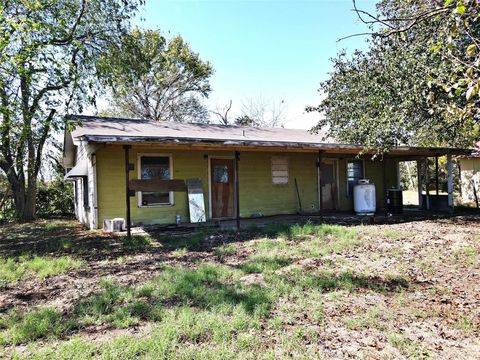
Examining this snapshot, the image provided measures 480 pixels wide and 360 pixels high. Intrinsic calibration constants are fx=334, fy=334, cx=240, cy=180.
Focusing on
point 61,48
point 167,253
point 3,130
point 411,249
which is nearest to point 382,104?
point 411,249

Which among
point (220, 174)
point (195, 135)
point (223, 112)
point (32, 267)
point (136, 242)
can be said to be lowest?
point (32, 267)

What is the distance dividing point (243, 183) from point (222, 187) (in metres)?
0.73

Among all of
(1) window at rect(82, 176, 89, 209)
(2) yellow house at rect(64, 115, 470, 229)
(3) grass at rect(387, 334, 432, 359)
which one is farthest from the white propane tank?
(1) window at rect(82, 176, 89, 209)

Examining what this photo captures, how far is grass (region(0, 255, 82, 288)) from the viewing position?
Result: 4.94 metres

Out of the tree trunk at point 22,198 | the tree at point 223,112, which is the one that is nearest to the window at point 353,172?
the tree trunk at point 22,198

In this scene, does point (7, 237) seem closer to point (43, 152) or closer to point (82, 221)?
point (82, 221)

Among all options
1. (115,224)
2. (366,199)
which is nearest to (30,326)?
(115,224)

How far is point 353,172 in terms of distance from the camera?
13500mm

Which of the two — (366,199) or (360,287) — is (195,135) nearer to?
(366,199)

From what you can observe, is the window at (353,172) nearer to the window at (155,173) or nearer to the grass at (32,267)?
the window at (155,173)

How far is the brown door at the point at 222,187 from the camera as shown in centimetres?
1073

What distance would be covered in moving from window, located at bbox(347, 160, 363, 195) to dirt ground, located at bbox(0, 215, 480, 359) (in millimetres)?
4986

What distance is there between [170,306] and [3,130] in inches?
324

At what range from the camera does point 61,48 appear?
12.8m
